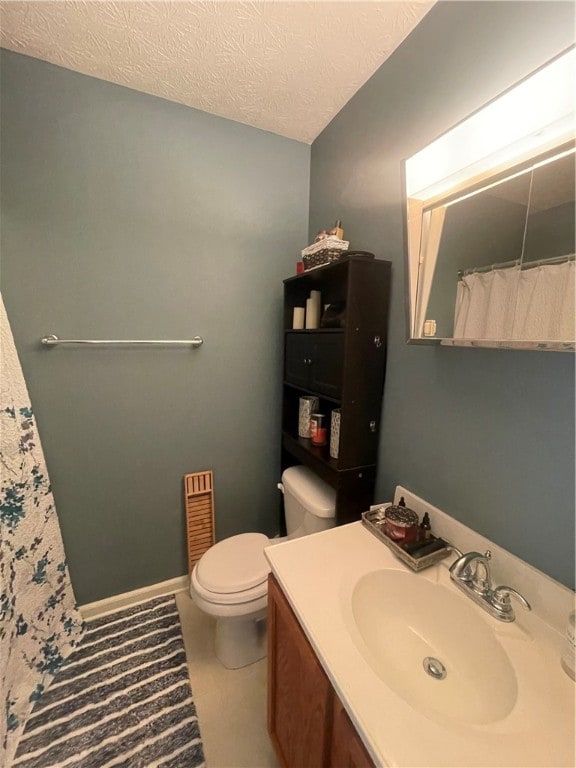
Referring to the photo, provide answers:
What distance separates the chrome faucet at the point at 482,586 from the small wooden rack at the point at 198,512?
1211 mm

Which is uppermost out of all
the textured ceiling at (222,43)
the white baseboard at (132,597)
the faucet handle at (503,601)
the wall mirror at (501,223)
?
the textured ceiling at (222,43)

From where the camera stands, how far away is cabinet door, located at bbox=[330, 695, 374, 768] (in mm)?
529

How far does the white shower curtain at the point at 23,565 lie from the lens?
110 cm

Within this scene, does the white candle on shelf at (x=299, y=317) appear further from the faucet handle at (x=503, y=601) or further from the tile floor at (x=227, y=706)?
the tile floor at (x=227, y=706)

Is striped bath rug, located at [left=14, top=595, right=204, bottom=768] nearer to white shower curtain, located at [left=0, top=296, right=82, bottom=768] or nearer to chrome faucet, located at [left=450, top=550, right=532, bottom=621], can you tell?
white shower curtain, located at [left=0, top=296, right=82, bottom=768]

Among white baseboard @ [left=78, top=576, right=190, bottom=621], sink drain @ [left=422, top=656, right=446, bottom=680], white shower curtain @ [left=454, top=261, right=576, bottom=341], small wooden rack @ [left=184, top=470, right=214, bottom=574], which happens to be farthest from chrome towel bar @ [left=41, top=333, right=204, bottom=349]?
sink drain @ [left=422, top=656, right=446, bottom=680]

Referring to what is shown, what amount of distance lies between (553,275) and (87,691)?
2.11 m

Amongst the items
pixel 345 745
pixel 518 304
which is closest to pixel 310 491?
pixel 345 745

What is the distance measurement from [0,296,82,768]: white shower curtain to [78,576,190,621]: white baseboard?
0.54 feet

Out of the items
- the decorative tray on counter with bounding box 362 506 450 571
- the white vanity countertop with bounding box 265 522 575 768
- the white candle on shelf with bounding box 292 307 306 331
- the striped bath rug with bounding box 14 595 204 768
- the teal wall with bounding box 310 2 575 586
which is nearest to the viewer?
the white vanity countertop with bounding box 265 522 575 768

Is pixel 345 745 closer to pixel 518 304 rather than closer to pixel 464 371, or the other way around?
pixel 464 371

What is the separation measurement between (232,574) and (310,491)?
472 mm

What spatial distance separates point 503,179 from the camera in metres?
0.73

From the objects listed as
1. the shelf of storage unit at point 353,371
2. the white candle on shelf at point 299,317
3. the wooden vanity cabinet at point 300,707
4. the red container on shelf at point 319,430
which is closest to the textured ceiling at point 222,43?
the shelf of storage unit at point 353,371
